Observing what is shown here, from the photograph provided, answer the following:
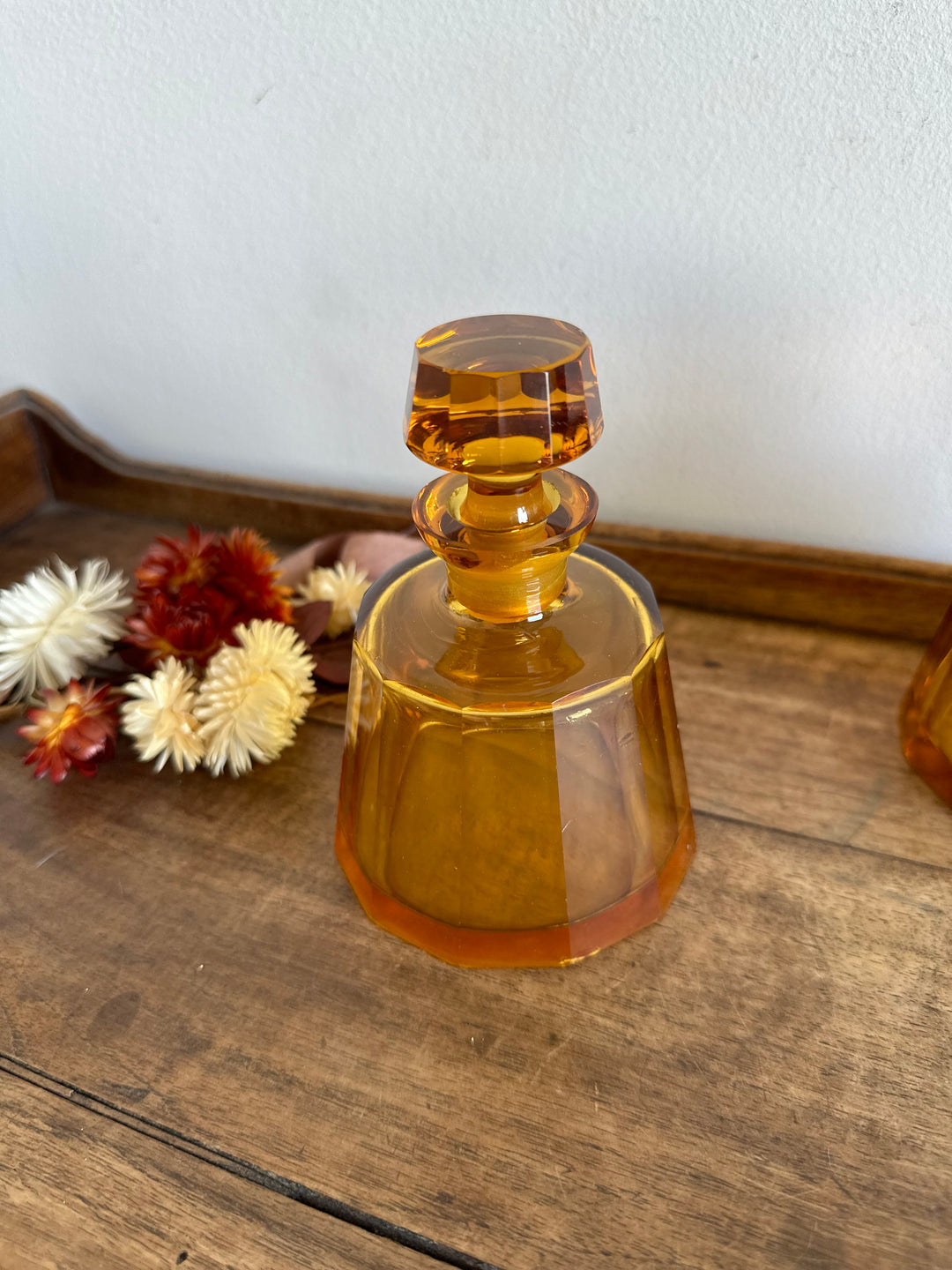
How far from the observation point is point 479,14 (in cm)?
41

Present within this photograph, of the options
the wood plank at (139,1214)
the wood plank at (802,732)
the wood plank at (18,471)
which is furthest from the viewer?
the wood plank at (18,471)

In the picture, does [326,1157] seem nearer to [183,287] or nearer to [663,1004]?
[663,1004]

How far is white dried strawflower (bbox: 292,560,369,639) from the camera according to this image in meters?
0.49

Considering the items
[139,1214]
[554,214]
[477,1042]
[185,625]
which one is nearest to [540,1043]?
[477,1042]

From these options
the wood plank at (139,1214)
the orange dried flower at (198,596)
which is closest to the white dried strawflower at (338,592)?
the orange dried flower at (198,596)

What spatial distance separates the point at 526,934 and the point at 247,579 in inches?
8.7

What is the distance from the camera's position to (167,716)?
0.42 metres

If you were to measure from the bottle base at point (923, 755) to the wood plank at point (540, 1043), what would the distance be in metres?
0.05

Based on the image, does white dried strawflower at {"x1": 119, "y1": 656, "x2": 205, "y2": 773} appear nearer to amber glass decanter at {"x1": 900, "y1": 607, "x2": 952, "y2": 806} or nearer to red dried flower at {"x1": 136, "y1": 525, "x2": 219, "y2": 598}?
red dried flower at {"x1": 136, "y1": 525, "x2": 219, "y2": 598}

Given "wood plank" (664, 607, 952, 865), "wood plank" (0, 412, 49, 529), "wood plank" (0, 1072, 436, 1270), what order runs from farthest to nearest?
1. "wood plank" (0, 412, 49, 529)
2. "wood plank" (664, 607, 952, 865)
3. "wood plank" (0, 1072, 436, 1270)

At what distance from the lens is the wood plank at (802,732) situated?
0.39 metres

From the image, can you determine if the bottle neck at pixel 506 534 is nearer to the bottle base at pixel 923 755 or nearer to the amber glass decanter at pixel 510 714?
the amber glass decanter at pixel 510 714

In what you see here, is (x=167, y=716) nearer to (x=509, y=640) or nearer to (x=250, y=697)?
(x=250, y=697)

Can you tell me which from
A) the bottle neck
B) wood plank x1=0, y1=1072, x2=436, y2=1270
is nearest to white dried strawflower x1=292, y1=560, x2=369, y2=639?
the bottle neck
